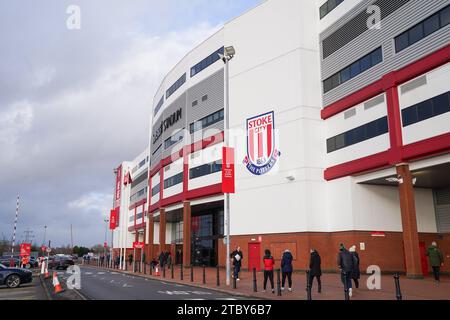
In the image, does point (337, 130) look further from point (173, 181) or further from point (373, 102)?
point (173, 181)

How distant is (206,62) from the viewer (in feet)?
145

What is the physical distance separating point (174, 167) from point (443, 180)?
1146 inches

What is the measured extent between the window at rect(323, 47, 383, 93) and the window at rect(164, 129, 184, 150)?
1929cm

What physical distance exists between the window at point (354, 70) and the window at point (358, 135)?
3.80 meters

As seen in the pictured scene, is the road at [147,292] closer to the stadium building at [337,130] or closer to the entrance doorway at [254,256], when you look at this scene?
the stadium building at [337,130]

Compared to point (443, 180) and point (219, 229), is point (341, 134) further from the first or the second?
point (219, 229)

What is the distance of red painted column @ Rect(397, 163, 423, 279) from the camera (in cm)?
2455

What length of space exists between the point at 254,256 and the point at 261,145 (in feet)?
28.9

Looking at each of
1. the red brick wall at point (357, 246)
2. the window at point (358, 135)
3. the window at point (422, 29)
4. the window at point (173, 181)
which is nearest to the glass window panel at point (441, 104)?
the window at point (358, 135)

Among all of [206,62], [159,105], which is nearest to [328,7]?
[206,62]

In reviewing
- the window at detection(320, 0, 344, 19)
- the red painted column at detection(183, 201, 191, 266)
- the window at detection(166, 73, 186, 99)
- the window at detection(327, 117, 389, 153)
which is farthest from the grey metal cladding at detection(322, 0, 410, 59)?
the red painted column at detection(183, 201, 191, 266)

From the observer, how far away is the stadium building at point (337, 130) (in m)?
25.0

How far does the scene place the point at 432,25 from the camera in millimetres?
24219
